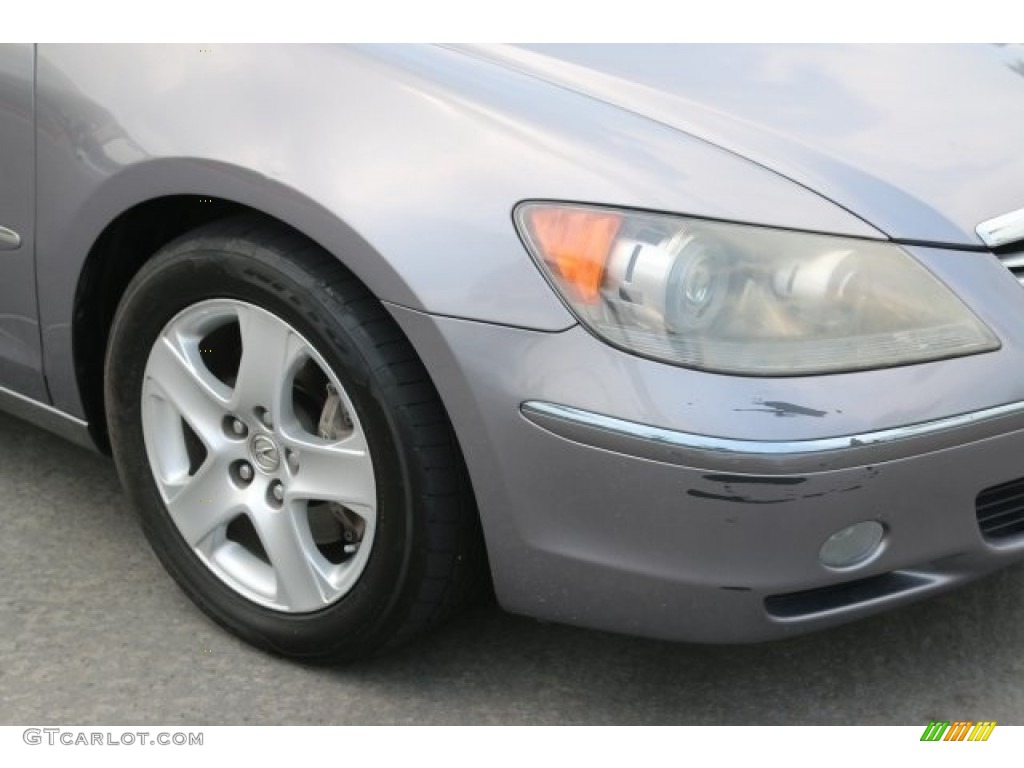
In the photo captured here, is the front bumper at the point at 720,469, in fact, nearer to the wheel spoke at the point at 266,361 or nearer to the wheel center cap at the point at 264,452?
the wheel spoke at the point at 266,361

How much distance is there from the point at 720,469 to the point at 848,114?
2.34 ft

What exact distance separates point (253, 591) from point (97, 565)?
48 centimetres

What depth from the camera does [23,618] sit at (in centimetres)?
283

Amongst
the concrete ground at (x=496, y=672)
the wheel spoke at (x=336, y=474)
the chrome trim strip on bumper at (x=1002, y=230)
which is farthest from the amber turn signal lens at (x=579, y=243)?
the concrete ground at (x=496, y=672)

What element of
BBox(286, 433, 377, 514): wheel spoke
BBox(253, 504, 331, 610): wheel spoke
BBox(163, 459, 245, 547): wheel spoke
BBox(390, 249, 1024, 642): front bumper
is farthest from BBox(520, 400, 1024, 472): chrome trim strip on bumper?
BBox(163, 459, 245, 547): wheel spoke

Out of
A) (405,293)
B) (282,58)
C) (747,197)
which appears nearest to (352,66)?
(282,58)

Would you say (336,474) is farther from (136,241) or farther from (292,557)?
(136,241)

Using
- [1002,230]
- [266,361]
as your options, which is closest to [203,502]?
[266,361]

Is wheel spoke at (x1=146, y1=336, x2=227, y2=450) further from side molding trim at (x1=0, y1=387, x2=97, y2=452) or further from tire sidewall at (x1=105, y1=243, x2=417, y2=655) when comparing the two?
side molding trim at (x1=0, y1=387, x2=97, y2=452)

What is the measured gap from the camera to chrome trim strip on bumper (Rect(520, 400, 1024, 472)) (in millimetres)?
2115

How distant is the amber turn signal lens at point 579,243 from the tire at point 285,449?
0.98ft

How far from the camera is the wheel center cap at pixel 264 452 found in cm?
259

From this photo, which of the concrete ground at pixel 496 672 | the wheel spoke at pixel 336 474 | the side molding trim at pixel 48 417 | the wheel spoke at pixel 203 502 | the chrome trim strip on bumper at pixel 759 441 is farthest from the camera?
the side molding trim at pixel 48 417
